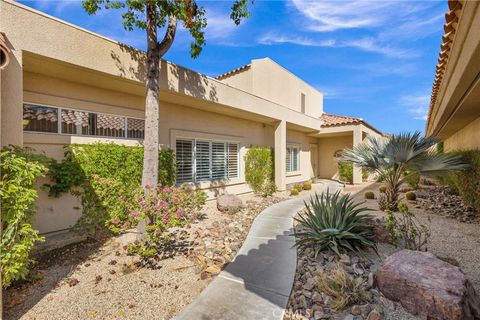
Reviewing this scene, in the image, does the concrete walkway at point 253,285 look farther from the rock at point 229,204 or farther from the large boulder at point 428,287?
the rock at point 229,204

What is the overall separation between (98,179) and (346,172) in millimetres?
17268

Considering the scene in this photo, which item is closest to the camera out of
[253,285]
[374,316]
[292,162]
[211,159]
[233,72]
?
[374,316]

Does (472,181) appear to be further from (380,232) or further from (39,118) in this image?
(39,118)

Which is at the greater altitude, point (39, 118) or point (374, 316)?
point (39, 118)

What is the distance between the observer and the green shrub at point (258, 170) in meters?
12.8

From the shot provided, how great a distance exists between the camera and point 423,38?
6.23 m

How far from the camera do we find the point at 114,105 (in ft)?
25.6

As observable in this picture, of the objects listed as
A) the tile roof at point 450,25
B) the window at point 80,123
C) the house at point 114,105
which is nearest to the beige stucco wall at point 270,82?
the house at point 114,105

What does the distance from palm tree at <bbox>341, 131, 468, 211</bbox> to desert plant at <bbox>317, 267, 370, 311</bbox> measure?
18.5ft

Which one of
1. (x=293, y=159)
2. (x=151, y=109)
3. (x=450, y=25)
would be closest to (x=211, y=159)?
(x=151, y=109)

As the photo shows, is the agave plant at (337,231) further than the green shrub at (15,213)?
Yes

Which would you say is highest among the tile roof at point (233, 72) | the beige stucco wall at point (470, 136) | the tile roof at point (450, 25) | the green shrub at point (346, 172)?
the tile roof at point (233, 72)

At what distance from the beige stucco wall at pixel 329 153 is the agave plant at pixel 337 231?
16077 mm

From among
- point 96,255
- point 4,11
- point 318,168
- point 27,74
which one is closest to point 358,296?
point 96,255
